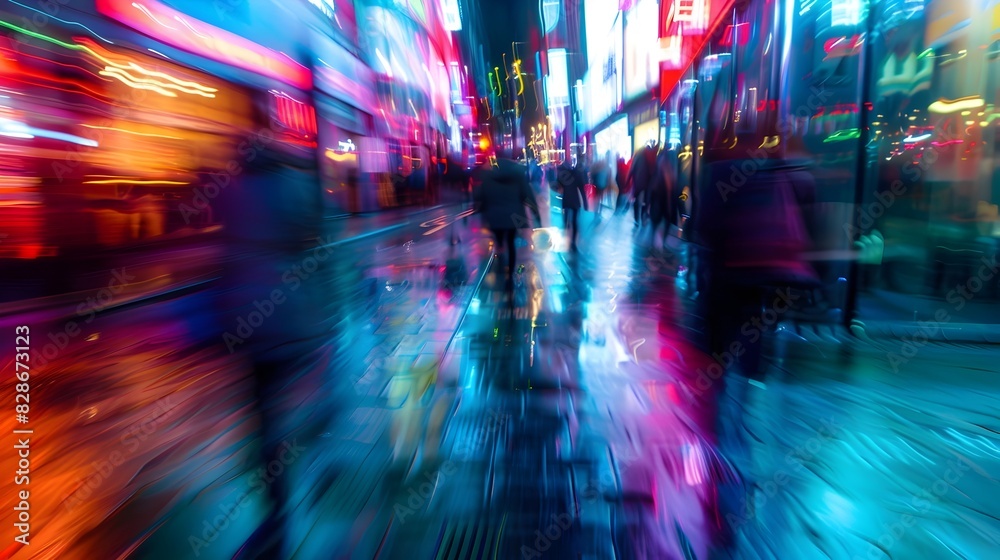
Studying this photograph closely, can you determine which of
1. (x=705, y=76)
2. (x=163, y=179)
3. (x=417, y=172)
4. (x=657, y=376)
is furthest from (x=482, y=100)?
(x=657, y=376)

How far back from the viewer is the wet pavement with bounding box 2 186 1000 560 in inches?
102

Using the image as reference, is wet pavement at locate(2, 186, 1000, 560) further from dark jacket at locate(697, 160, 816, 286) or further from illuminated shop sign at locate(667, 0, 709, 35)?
illuminated shop sign at locate(667, 0, 709, 35)

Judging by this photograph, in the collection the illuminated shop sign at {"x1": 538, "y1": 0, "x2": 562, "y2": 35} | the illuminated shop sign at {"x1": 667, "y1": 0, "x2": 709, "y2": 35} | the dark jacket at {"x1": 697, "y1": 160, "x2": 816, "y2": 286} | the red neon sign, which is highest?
the illuminated shop sign at {"x1": 538, "y1": 0, "x2": 562, "y2": 35}

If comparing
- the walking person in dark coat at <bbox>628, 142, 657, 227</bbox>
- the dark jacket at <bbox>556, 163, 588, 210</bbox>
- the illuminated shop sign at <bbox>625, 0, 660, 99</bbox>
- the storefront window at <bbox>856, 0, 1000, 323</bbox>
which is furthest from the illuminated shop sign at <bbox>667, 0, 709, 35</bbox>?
the storefront window at <bbox>856, 0, 1000, 323</bbox>

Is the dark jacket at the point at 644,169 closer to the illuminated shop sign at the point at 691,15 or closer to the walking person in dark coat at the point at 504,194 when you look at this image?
the illuminated shop sign at the point at 691,15

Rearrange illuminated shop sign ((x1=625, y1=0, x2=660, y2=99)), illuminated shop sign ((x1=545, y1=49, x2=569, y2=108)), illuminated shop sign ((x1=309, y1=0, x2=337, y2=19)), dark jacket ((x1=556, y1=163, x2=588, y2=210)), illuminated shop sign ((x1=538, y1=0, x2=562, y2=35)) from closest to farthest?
dark jacket ((x1=556, y1=163, x2=588, y2=210)), illuminated shop sign ((x1=309, y1=0, x2=337, y2=19)), illuminated shop sign ((x1=625, y1=0, x2=660, y2=99)), illuminated shop sign ((x1=538, y1=0, x2=562, y2=35)), illuminated shop sign ((x1=545, y1=49, x2=569, y2=108))

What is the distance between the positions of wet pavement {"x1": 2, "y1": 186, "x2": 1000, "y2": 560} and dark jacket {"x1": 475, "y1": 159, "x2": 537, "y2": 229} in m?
2.54

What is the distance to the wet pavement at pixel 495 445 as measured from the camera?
259 cm

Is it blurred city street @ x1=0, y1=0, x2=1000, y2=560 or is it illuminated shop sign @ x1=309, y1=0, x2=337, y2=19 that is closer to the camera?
blurred city street @ x1=0, y1=0, x2=1000, y2=560

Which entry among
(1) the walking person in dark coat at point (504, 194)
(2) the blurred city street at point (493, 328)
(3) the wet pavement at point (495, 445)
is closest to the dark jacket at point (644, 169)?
(2) the blurred city street at point (493, 328)

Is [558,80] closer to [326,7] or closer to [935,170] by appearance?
[326,7]

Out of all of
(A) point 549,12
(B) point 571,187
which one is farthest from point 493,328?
(A) point 549,12

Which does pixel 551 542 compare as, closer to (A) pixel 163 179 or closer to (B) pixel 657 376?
(B) pixel 657 376

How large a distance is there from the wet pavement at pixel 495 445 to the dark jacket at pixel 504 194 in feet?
→ 8.32
